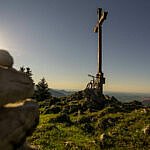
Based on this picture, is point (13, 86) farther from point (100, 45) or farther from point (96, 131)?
point (100, 45)

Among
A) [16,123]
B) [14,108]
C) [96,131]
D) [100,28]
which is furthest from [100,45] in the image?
[16,123]

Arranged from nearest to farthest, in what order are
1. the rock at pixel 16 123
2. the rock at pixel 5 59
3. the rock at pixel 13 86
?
1. the rock at pixel 16 123
2. the rock at pixel 13 86
3. the rock at pixel 5 59

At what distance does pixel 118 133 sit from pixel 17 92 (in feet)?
40.1

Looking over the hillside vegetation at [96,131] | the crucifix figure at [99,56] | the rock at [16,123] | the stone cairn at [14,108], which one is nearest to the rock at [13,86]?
the stone cairn at [14,108]

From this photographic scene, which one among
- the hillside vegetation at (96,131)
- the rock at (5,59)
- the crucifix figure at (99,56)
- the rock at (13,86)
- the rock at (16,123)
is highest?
the crucifix figure at (99,56)

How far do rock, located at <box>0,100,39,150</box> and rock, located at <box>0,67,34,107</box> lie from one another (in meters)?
0.32

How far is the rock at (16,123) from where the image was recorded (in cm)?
809

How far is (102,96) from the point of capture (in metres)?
31.6

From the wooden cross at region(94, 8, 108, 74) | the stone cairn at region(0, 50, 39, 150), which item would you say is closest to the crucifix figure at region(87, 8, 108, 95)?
the wooden cross at region(94, 8, 108, 74)

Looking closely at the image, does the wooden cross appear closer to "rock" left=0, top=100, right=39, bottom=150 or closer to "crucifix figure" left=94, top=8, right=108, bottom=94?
"crucifix figure" left=94, top=8, right=108, bottom=94

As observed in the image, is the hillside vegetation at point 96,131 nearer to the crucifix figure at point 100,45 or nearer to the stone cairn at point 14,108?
Result: the crucifix figure at point 100,45

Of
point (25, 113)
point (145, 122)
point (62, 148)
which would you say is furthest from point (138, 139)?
point (25, 113)

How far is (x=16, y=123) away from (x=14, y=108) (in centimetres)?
55

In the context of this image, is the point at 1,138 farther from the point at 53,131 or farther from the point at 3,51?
the point at 53,131
